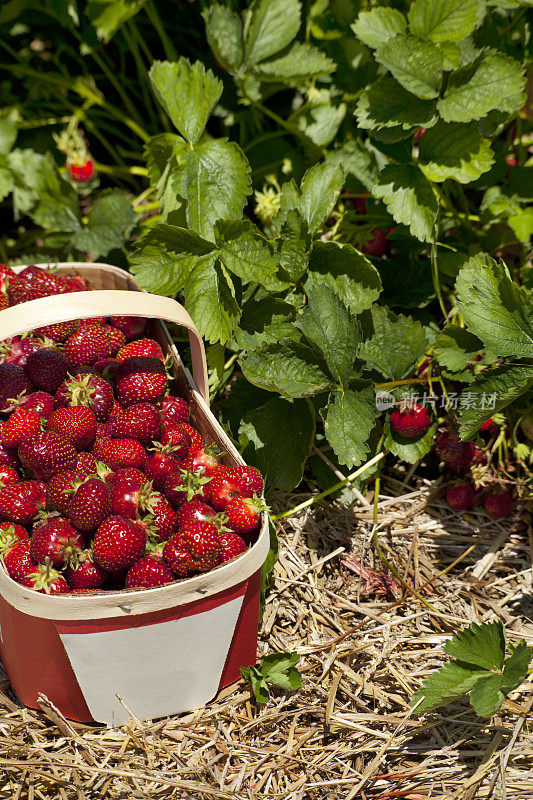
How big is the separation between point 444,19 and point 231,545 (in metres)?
1.27

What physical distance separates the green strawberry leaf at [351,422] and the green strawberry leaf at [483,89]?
666 millimetres

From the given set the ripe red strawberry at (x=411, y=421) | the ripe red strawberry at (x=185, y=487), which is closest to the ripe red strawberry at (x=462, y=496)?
the ripe red strawberry at (x=411, y=421)

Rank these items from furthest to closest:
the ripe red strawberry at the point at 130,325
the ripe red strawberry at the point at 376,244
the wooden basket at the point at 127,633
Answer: the ripe red strawberry at the point at 376,244, the ripe red strawberry at the point at 130,325, the wooden basket at the point at 127,633

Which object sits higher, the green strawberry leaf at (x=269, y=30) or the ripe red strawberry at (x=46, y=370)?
the green strawberry leaf at (x=269, y=30)

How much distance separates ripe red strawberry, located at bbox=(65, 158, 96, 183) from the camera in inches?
93.1

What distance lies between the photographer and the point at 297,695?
4.65 ft

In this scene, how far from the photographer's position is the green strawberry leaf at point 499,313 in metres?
1.47

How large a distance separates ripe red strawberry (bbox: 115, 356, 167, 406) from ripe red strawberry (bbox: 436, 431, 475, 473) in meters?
0.65

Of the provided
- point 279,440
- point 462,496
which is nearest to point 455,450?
point 462,496

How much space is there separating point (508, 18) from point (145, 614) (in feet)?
6.42

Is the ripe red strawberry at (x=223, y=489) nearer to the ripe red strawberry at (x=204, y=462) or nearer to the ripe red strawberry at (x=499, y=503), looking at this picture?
the ripe red strawberry at (x=204, y=462)

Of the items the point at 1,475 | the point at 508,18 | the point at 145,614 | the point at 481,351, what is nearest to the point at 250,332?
the point at 481,351

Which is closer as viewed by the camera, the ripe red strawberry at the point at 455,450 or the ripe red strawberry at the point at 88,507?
the ripe red strawberry at the point at 88,507

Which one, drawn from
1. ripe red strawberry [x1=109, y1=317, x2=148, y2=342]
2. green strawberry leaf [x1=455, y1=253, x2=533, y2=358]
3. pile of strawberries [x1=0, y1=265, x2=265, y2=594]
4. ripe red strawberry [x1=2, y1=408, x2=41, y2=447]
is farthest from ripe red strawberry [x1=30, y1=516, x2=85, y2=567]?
green strawberry leaf [x1=455, y1=253, x2=533, y2=358]
